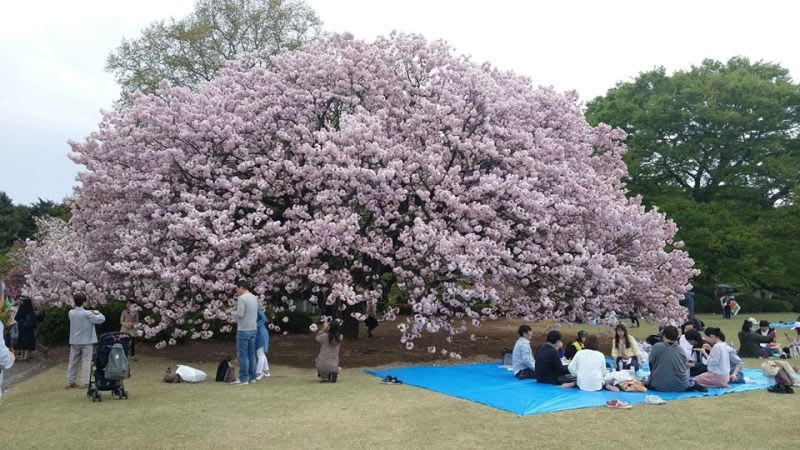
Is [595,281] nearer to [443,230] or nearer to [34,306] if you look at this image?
[443,230]

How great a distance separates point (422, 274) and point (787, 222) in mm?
28838

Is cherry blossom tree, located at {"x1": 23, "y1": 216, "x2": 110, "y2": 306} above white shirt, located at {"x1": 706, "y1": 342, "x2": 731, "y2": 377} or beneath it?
above

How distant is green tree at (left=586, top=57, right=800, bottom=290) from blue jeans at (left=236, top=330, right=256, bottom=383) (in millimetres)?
27413

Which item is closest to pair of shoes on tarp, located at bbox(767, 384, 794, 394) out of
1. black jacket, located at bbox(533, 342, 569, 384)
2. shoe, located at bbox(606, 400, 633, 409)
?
shoe, located at bbox(606, 400, 633, 409)

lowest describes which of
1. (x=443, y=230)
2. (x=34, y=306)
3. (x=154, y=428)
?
(x=154, y=428)

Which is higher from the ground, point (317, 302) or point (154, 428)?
point (317, 302)

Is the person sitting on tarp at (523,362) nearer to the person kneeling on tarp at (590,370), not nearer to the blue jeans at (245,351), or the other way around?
the person kneeling on tarp at (590,370)

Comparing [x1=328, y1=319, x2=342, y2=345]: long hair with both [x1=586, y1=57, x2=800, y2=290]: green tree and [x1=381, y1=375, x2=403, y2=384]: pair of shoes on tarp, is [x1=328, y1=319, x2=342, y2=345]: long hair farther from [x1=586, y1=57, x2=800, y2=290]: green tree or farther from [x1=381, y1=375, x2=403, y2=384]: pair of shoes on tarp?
[x1=586, y1=57, x2=800, y2=290]: green tree

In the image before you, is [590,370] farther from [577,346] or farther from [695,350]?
[695,350]

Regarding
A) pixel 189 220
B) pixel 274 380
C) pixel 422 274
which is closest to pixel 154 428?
pixel 274 380

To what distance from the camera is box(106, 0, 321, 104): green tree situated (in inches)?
1352

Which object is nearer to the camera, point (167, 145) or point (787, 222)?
point (167, 145)

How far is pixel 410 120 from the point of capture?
16078 millimetres

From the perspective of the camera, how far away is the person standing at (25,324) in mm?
15992
